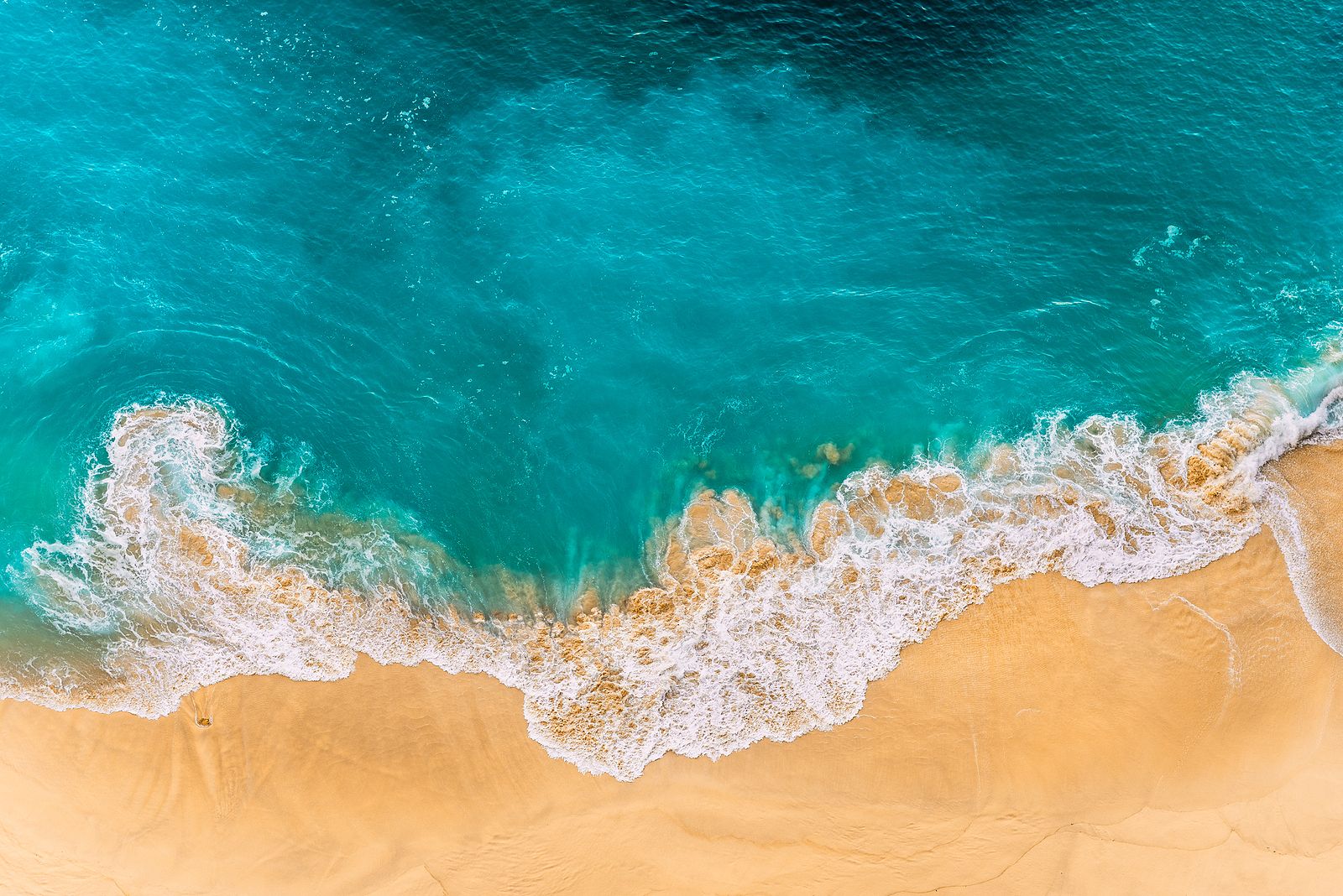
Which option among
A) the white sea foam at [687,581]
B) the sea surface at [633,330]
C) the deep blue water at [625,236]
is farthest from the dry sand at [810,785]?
the deep blue water at [625,236]

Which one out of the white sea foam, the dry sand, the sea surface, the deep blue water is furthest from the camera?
the deep blue water

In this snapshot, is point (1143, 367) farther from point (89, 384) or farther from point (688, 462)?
point (89, 384)

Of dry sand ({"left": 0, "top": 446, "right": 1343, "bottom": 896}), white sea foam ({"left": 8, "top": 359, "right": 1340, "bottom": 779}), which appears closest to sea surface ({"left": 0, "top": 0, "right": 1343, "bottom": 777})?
white sea foam ({"left": 8, "top": 359, "right": 1340, "bottom": 779})

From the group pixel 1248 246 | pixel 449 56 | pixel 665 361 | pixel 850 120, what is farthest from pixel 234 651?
pixel 1248 246

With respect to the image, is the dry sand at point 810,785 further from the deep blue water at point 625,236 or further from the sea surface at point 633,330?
the deep blue water at point 625,236

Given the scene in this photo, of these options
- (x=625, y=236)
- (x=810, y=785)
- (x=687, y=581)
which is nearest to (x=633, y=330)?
(x=625, y=236)

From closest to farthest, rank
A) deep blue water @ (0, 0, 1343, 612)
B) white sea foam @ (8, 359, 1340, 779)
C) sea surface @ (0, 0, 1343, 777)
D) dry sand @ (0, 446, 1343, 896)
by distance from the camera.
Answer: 1. dry sand @ (0, 446, 1343, 896)
2. white sea foam @ (8, 359, 1340, 779)
3. sea surface @ (0, 0, 1343, 777)
4. deep blue water @ (0, 0, 1343, 612)

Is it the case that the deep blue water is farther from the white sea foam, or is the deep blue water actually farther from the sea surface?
the white sea foam

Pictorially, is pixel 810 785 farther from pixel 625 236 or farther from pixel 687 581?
pixel 625 236
